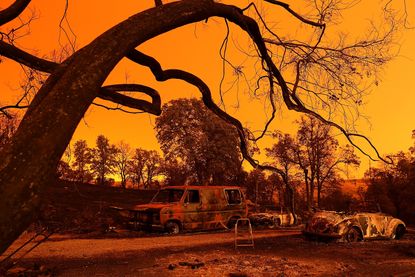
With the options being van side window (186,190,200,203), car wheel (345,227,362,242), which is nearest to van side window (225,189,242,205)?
van side window (186,190,200,203)

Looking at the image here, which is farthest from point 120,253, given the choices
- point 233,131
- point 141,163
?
point 141,163

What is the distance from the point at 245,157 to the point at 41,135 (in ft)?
12.8

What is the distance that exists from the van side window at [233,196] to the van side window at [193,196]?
1502mm

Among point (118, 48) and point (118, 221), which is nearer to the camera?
point (118, 48)

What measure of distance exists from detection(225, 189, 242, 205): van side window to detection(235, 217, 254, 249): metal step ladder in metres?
1.07

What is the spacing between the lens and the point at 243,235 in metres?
15.1

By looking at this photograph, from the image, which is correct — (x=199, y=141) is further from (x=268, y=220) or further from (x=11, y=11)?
(x=11, y=11)

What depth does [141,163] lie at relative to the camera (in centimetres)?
7888

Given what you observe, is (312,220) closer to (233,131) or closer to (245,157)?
(245,157)

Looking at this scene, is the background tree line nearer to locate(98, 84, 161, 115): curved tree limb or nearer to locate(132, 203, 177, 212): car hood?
locate(132, 203, 177, 212): car hood

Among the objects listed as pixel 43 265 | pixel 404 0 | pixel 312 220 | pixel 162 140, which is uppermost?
pixel 162 140

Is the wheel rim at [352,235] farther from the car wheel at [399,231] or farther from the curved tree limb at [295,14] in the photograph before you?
the curved tree limb at [295,14]

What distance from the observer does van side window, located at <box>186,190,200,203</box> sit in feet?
52.1

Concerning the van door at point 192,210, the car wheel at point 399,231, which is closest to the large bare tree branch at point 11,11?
the van door at point 192,210
